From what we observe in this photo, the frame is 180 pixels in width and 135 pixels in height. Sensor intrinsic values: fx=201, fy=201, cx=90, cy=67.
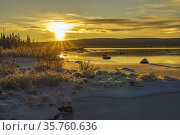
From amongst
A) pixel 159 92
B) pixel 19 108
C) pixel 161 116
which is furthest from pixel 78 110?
pixel 159 92

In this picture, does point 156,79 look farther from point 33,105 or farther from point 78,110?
point 33,105

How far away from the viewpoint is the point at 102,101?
419 centimetres

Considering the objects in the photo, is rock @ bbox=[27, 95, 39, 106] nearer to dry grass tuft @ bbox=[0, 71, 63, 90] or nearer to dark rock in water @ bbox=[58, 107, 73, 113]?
dark rock in water @ bbox=[58, 107, 73, 113]

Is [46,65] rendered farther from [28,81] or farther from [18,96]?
[18,96]

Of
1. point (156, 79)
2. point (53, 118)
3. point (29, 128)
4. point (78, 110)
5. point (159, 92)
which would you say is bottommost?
point (29, 128)

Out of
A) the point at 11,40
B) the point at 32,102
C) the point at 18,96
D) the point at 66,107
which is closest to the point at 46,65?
the point at 18,96

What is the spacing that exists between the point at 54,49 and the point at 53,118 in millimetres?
6911

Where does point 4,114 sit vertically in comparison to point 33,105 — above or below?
below

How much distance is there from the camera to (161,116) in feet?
10.7

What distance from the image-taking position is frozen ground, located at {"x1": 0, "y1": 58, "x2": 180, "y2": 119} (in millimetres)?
3318

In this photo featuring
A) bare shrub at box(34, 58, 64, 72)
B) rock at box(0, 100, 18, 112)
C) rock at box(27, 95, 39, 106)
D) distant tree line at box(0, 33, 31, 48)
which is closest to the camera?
rock at box(0, 100, 18, 112)

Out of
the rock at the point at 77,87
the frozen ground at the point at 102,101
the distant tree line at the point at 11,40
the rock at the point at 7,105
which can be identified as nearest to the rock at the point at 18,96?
Answer: the frozen ground at the point at 102,101

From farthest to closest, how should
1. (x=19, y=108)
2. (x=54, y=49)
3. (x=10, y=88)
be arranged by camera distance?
(x=54, y=49) → (x=10, y=88) → (x=19, y=108)

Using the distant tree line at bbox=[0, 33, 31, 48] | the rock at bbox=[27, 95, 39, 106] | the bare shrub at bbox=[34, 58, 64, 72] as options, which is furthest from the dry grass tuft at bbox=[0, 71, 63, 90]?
the distant tree line at bbox=[0, 33, 31, 48]
